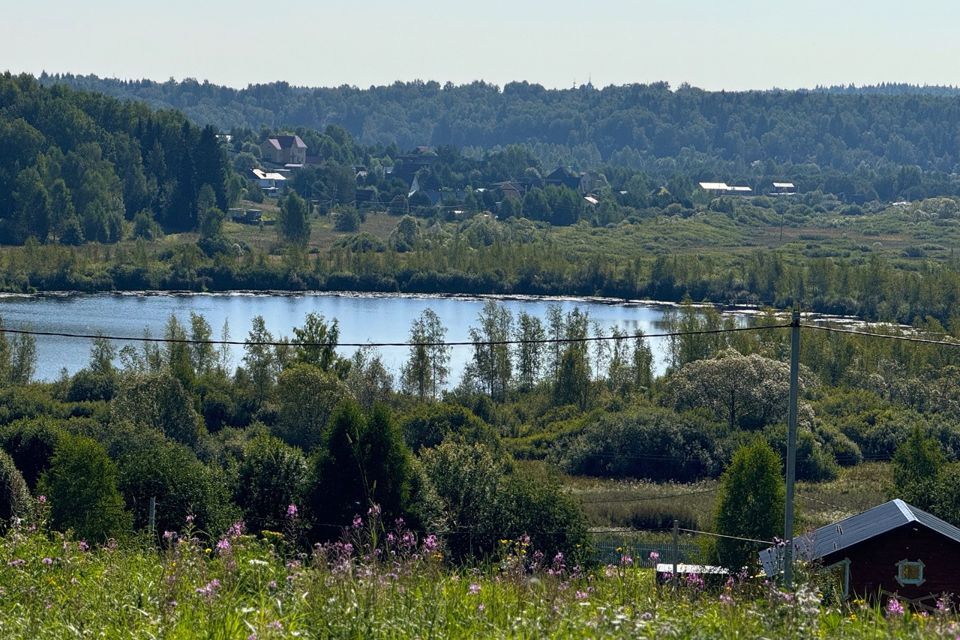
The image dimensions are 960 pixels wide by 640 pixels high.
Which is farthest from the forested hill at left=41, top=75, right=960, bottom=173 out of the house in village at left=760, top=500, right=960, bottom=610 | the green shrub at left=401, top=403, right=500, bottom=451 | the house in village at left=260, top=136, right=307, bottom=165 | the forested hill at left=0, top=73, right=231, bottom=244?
the house in village at left=760, top=500, right=960, bottom=610

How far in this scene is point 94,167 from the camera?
74.0 meters

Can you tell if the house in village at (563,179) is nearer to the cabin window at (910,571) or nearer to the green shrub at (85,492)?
the green shrub at (85,492)

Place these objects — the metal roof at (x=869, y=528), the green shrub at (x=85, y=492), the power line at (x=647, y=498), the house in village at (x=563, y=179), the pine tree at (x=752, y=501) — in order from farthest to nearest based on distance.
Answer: the house in village at (x=563, y=179) < the power line at (x=647, y=498) < the pine tree at (x=752, y=501) < the green shrub at (x=85, y=492) < the metal roof at (x=869, y=528)

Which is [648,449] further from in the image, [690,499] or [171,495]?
[171,495]

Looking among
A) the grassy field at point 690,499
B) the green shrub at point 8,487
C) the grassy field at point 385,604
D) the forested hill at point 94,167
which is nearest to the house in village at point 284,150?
the forested hill at point 94,167

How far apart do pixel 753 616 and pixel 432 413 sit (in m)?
20.1

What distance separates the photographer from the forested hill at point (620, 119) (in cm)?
A: 15725

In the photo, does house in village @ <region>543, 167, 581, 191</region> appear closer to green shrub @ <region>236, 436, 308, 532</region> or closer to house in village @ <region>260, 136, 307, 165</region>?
house in village @ <region>260, 136, 307, 165</region>

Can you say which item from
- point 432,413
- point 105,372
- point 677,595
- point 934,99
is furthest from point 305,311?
point 934,99

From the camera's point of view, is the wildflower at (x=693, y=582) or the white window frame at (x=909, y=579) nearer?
the wildflower at (x=693, y=582)

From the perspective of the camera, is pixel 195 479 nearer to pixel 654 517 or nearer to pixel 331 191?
pixel 654 517

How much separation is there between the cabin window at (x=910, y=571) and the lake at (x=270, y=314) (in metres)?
23.7

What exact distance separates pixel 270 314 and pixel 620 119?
123 meters

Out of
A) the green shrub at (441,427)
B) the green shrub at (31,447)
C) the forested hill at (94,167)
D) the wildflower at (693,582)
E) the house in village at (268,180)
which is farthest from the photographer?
the house in village at (268,180)
